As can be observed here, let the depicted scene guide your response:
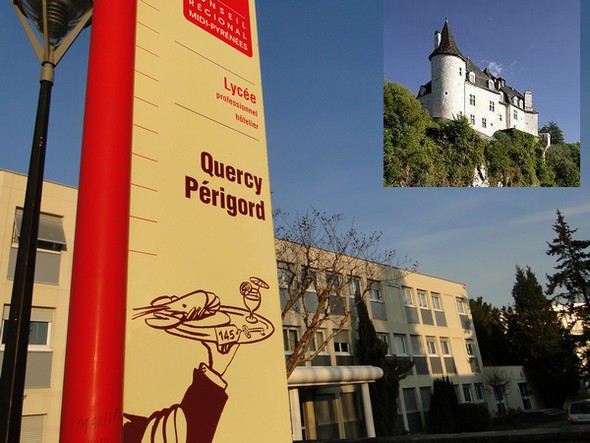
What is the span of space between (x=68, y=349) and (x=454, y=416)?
102 ft

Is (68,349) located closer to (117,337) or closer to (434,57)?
(117,337)

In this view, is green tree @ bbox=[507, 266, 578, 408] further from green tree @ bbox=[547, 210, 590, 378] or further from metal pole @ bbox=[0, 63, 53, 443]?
metal pole @ bbox=[0, 63, 53, 443]

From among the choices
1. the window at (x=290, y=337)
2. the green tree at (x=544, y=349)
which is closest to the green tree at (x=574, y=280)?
the green tree at (x=544, y=349)

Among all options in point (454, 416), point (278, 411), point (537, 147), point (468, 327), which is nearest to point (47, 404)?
point (278, 411)

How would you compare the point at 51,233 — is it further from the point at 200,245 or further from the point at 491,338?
the point at 491,338

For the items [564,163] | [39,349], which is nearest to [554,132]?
[564,163]

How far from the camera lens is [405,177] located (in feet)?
108

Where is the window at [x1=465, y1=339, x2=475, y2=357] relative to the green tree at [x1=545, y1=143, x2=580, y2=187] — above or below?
below

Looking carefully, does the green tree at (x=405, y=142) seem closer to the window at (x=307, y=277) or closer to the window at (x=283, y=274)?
the window at (x=283, y=274)

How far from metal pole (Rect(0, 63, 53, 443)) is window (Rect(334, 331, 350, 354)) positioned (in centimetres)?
2343

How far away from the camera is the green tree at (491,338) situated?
48.9 metres

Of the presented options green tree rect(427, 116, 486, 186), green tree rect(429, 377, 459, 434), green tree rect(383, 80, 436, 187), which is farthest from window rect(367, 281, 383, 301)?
green tree rect(427, 116, 486, 186)

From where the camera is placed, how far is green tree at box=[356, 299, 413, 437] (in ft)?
83.4

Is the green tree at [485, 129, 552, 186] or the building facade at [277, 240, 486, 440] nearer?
the building facade at [277, 240, 486, 440]
